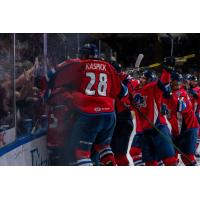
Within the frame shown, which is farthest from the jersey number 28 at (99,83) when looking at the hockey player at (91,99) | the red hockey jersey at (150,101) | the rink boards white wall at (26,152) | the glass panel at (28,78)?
the rink boards white wall at (26,152)

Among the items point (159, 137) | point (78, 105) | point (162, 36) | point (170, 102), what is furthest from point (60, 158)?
point (162, 36)

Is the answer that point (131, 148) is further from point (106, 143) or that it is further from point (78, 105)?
point (78, 105)

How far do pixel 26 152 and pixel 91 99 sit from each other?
2.21ft

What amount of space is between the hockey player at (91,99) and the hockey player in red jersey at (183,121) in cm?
44

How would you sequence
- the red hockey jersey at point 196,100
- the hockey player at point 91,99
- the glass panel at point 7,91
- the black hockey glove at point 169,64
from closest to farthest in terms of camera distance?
the glass panel at point 7,91 → the hockey player at point 91,99 → the black hockey glove at point 169,64 → the red hockey jersey at point 196,100

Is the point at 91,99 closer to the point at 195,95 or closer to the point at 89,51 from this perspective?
the point at 89,51

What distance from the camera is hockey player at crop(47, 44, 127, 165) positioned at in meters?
2.88

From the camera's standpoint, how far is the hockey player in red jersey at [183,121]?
10.1 ft

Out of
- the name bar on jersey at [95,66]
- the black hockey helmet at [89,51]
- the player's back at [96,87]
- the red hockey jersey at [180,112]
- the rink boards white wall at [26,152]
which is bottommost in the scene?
the rink boards white wall at [26,152]

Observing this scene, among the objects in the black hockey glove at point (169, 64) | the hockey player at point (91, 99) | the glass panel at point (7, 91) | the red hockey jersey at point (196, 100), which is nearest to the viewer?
the glass panel at point (7, 91)

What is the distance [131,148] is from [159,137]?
0.84 feet

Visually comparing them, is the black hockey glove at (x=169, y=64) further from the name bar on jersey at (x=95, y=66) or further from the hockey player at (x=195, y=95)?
the name bar on jersey at (x=95, y=66)

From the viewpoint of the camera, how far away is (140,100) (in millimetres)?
3037

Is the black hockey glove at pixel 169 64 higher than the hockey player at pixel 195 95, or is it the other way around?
the black hockey glove at pixel 169 64
